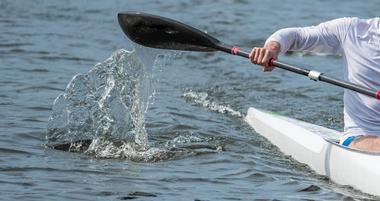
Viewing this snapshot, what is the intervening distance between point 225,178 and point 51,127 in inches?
74.4

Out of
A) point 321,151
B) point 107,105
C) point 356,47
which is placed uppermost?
point 356,47

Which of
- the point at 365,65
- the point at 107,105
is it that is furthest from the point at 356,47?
the point at 107,105

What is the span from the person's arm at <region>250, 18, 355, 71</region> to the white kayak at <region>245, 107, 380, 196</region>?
0.70 meters

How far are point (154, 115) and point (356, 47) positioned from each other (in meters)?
2.95

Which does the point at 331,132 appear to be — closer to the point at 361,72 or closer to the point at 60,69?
the point at 361,72

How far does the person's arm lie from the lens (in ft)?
20.0

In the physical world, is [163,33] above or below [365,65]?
above

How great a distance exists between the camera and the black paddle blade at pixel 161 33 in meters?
7.09

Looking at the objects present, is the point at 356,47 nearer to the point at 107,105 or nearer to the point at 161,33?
the point at 161,33

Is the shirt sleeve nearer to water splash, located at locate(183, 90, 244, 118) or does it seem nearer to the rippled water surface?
the rippled water surface

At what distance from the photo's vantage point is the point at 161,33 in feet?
Result: 23.7

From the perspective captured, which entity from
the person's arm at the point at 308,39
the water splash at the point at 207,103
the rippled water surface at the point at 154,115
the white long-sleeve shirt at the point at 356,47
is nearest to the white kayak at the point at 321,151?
the rippled water surface at the point at 154,115

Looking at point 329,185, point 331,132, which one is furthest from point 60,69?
point 329,185

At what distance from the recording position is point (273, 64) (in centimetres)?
611
